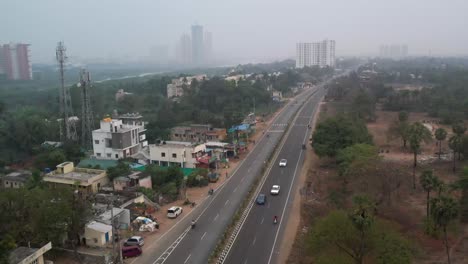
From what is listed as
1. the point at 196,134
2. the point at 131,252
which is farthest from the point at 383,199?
the point at 196,134

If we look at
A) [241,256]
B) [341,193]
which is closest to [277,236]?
[241,256]

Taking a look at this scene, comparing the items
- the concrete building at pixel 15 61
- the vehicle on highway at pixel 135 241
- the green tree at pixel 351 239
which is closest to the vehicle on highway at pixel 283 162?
the vehicle on highway at pixel 135 241

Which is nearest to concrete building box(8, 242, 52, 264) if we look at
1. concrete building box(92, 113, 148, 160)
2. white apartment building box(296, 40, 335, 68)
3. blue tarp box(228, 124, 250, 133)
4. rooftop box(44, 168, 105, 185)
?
rooftop box(44, 168, 105, 185)

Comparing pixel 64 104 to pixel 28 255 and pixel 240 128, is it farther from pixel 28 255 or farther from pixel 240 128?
pixel 28 255

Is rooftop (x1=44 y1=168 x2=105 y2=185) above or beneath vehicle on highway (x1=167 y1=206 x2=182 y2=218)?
above

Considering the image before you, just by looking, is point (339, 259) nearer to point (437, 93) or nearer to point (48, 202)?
point (48, 202)

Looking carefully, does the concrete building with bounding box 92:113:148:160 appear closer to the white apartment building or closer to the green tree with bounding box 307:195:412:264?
the green tree with bounding box 307:195:412:264

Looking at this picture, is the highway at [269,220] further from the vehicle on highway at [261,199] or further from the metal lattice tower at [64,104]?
the metal lattice tower at [64,104]
